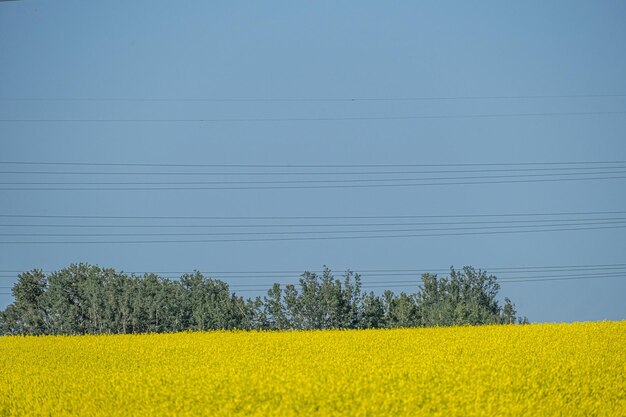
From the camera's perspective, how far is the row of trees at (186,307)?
34969 mm

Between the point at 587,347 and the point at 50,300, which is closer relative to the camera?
the point at 587,347

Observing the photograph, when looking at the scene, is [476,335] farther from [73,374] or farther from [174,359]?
[73,374]

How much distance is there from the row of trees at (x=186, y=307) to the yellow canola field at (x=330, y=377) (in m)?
7.53

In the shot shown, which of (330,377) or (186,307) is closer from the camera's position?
(330,377)

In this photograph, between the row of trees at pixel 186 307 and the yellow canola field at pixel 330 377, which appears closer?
the yellow canola field at pixel 330 377

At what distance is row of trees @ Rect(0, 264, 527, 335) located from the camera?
115 feet

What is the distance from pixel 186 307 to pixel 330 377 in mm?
19920

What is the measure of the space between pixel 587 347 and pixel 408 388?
10.2 m

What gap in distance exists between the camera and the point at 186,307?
3497cm

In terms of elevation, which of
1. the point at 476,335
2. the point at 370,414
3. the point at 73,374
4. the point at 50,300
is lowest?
the point at 370,414

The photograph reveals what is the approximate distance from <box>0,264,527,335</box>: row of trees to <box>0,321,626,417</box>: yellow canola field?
7530 mm

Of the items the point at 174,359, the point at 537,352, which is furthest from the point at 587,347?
the point at 174,359

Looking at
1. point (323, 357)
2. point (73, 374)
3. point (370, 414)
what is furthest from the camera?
point (323, 357)

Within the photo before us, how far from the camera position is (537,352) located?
22281mm
